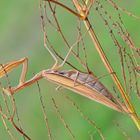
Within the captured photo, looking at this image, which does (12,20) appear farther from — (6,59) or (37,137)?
(37,137)

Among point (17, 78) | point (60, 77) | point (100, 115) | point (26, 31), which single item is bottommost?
point (100, 115)

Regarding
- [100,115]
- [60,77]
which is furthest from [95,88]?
[100,115]

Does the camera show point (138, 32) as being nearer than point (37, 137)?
Yes

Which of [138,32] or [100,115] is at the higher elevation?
[138,32]

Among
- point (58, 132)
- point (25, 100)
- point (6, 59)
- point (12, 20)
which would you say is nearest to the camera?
point (58, 132)

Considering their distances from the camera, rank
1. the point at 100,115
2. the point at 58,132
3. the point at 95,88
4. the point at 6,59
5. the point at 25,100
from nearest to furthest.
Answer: the point at 95,88 → the point at 100,115 → the point at 58,132 → the point at 25,100 → the point at 6,59

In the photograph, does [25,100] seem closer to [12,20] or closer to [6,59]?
[6,59]

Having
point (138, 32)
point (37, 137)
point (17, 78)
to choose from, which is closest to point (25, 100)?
point (17, 78)
